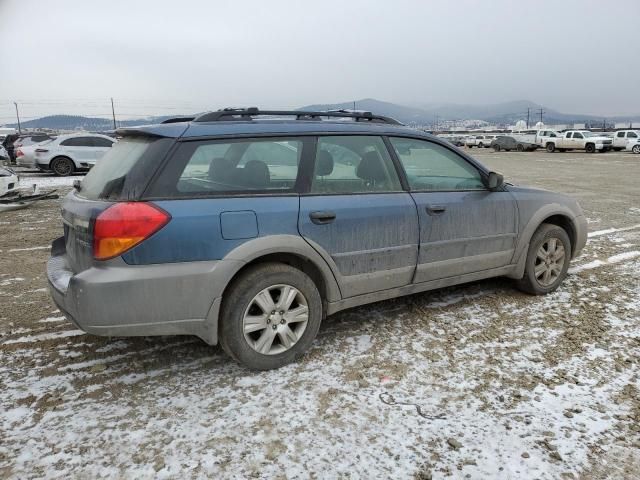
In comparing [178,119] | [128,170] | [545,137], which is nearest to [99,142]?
[178,119]

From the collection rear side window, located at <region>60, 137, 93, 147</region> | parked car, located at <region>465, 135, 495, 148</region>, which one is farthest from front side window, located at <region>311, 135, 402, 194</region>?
parked car, located at <region>465, 135, 495, 148</region>

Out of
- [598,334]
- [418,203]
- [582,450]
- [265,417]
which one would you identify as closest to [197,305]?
[265,417]

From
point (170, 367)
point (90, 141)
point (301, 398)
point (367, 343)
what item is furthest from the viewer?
point (90, 141)

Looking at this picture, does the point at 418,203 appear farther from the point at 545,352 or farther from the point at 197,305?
the point at 197,305

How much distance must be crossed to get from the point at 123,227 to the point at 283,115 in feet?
4.81

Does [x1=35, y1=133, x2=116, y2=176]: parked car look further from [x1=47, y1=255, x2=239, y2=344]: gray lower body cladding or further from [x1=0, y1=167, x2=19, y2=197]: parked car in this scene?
[x1=47, y1=255, x2=239, y2=344]: gray lower body cladding

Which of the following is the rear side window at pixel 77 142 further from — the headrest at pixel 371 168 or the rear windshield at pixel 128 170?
the headrest at pixel 371 168

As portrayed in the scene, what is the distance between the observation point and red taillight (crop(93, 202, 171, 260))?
8.95ft

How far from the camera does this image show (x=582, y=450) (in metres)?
2.40

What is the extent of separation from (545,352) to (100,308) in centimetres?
293

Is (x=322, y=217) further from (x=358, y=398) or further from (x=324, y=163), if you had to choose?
(x=358, y=398)

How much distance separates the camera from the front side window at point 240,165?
9.73 ft

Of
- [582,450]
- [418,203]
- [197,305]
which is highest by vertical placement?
[418,203]

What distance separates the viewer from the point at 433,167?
3.92 m
